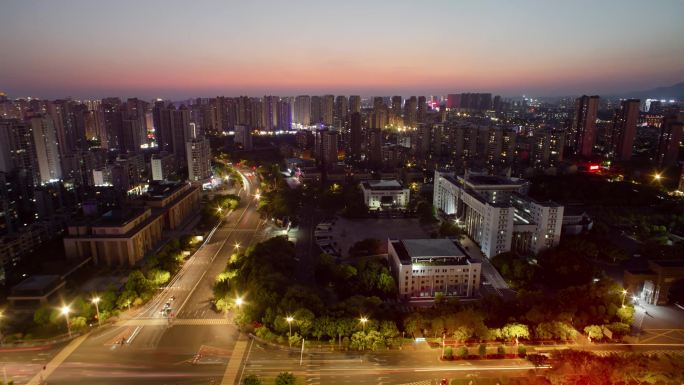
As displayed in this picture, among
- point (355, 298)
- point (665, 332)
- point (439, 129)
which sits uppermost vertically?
point (439, 129)

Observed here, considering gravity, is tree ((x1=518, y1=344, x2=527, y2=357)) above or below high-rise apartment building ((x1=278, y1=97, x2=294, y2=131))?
below

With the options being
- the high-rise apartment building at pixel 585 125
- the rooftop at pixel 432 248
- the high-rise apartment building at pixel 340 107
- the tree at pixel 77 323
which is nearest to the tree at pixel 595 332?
the rooftop at pixel 432 248

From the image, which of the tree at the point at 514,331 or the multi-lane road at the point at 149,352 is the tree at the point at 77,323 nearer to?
the multi-lane road at the point at 149,352

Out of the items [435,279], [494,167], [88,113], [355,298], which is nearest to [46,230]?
[355,298]

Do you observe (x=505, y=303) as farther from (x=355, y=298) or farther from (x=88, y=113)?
→ (x=88, y=113)

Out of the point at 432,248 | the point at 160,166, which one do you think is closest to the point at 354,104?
the point at 160,166

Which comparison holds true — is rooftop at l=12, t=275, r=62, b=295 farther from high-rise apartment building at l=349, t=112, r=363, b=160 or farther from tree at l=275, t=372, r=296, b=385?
high-rise apartment building at l=349, t=112, r=363, b=160

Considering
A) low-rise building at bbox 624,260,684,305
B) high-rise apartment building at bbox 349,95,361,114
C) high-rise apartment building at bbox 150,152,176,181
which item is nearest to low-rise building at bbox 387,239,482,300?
low-rise building at bbox 624,260,684,305
